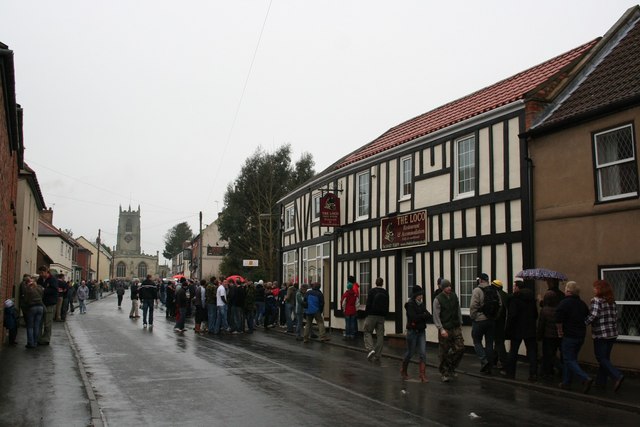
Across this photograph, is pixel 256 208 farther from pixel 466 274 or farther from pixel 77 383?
A: pixel 77 383

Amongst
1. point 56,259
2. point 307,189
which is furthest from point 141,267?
point 307,189

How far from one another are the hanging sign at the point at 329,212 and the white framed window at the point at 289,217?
6.90 meters

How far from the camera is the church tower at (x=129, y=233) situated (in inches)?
5979

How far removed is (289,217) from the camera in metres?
31.9

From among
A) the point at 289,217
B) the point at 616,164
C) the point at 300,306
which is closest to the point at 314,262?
the point at 289,217

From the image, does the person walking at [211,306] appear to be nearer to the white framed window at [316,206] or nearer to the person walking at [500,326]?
the white framed window at [316,206]

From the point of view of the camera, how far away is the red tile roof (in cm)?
1706

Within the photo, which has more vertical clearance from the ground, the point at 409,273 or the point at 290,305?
the point at 409,273

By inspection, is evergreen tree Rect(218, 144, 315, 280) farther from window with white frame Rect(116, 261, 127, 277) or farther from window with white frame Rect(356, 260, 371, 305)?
window with white frame Rect(116, 261, 127, 277)

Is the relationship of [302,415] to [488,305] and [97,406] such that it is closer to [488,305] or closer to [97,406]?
[97,406]

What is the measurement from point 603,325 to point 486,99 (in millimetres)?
9746

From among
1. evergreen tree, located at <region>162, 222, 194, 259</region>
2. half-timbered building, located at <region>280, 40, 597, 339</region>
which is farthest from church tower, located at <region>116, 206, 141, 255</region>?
half-timbered building, located at <region>280, 40, 597, 339</region>

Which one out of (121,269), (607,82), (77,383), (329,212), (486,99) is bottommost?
(77,383)

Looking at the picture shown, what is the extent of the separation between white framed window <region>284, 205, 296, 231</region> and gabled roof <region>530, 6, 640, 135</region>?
56.0 feet
